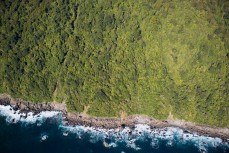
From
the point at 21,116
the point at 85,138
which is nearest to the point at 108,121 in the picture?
the point at 85,138

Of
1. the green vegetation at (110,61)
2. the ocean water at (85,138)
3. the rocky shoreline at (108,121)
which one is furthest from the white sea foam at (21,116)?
the green vegetation at (110,61)

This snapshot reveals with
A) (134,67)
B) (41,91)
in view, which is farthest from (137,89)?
(41,91)

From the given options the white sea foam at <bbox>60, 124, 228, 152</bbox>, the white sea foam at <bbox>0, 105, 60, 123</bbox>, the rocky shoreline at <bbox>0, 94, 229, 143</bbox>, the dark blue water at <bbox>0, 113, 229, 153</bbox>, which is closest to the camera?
the dark blue water at <bbox>0, 113, 229, 153</bbox>

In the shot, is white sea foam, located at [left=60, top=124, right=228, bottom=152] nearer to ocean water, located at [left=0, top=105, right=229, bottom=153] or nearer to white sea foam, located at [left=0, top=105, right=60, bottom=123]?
ocean water, located at [left=0, top=105, right=229, bottom=153]

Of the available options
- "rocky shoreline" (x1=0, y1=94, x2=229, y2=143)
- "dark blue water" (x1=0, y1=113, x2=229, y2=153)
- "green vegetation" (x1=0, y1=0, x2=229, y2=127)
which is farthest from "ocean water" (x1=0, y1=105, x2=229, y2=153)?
"green vegetation" (x1=0, y1=0, x2=229, y2=127)

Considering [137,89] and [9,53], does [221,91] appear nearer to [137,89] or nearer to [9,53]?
[137,89]

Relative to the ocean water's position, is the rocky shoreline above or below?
above

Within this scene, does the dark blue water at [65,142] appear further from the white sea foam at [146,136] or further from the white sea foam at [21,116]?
the white sea foam at [21,116]
